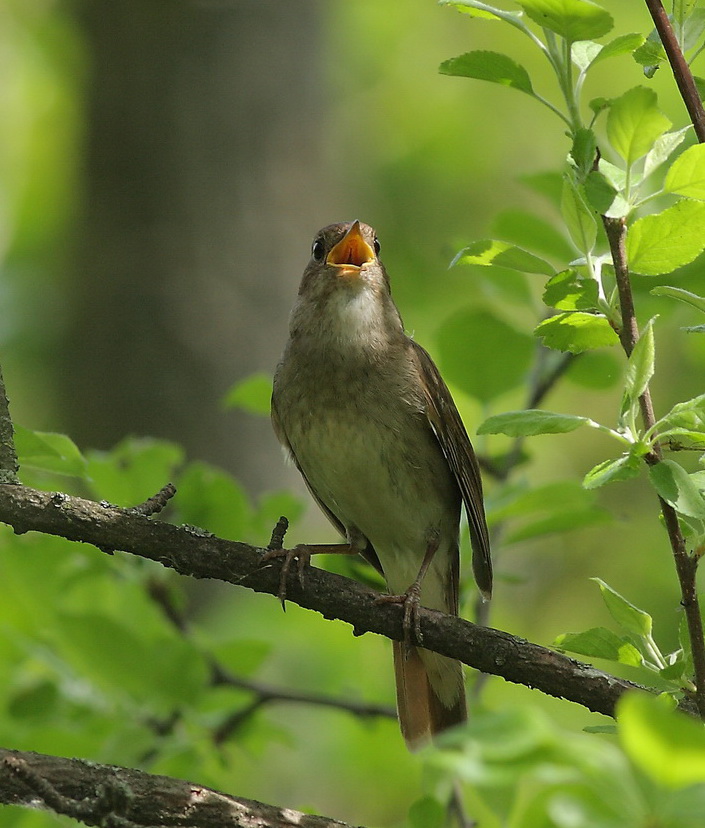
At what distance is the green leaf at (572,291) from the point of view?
77.7 inches

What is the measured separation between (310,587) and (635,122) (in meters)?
1.32

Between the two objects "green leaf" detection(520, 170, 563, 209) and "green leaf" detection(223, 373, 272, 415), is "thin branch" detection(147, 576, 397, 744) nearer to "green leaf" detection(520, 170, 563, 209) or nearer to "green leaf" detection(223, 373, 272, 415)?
"green leaf" detection(223, 373, 272, 415)

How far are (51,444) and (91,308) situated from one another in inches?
148

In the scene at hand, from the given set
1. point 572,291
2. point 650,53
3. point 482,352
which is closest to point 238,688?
point 482,352

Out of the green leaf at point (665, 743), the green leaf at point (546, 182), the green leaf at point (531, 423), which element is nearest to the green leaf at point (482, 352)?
the green leaf at point (546, 182)

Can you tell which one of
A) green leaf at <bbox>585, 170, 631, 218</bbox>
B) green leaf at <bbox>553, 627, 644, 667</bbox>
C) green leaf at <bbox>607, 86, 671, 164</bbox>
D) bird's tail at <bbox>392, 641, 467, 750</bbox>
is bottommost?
bird's tail at <bbox>392, 641, 467, 750</bbox>

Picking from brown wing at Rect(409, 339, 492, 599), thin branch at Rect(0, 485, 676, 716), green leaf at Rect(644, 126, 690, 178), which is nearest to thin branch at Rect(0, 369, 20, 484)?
thin branch at Rect(0, 485, 676, 716)

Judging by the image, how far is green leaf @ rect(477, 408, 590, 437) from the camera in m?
1.87

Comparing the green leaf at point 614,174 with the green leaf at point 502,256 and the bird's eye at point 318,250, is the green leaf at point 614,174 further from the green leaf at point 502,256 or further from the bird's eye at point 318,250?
the bird's eye at point 318,250

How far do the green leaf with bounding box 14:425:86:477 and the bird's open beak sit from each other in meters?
1.80

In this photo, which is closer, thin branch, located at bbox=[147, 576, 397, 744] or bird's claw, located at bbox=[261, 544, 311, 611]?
bird's claw, located at bbox=[261, 544, 311, 611]

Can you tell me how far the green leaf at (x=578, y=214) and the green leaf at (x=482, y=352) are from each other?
1.35 m

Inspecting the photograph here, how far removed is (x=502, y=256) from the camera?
6.70ft

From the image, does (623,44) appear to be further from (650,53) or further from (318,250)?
(318,250)
